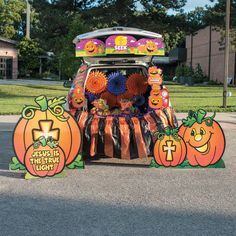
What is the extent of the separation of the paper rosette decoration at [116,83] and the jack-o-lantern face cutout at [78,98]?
1.37 metres

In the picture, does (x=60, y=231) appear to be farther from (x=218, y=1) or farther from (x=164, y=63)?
(x=164, y=63)

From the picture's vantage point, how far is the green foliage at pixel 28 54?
57.7 m

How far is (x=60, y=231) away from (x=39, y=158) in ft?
7.10

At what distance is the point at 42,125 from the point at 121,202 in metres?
1.87

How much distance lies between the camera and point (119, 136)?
280 inches

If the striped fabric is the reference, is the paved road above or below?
below

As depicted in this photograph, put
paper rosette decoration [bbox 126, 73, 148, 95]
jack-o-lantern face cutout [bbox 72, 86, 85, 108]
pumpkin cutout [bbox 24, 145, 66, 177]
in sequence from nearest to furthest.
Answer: pumpkin cutout [bbox 24, 145, 66, 177], jack-o-lantern face cutout [bbox 72, 86, 85, 108], paper rosette decoration [bbox 126, 73, 148, 95]

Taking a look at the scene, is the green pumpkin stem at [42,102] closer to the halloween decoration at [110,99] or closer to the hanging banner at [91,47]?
the hanging banner at [91,47]

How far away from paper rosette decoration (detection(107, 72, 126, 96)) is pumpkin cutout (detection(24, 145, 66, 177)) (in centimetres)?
279

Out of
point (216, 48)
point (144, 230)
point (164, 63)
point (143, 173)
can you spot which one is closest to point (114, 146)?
point (143, 173)

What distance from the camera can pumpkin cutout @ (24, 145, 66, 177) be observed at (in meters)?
6.41

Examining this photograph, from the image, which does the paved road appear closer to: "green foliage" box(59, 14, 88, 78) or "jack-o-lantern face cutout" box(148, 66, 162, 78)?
"jack-o-lantern face cutout" box(148, 66, 162, 78)

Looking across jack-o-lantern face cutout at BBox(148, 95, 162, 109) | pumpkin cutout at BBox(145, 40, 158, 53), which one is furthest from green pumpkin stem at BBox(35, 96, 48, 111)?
pumpkin cutout at BBox(145, 40, 158, 53)

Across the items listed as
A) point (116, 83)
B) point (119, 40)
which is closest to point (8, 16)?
point (116, 83)
